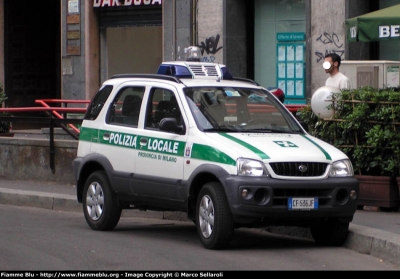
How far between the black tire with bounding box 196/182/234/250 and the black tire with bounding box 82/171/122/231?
5.01 feet

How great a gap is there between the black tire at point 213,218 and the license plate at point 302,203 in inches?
24.0

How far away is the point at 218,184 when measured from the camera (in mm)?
9328

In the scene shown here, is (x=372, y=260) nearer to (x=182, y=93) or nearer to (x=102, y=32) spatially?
(x=182, y=93)

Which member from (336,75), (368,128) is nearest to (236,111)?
(368,128)

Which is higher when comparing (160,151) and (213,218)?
(160,151)

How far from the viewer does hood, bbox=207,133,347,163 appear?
9117mm

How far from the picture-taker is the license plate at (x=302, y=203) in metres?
9.16

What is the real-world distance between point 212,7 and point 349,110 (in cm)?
840

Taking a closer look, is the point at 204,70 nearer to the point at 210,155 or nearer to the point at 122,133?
the point at 122,133

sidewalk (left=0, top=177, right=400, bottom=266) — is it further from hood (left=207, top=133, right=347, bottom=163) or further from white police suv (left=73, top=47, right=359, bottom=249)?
hood (left=207, top=133, right=347, bottom=163)

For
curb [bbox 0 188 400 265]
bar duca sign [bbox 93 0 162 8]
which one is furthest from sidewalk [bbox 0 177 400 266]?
bar duca sign [bbox 93 0 162 8]

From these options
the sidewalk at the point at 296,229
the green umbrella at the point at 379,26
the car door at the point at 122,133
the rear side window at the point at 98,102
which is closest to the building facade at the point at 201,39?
the green umbrella at the point at 379,26

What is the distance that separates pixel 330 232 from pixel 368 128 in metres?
2.41

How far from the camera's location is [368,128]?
1184 cm
